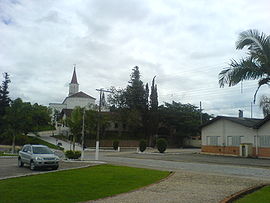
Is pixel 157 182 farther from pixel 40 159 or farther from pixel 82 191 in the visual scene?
pixel 40 159

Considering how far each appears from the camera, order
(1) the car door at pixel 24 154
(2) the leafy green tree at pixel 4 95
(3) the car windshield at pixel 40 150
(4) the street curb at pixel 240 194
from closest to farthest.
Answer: (4) the street curb at pixel 240 194
(3) the car windshield at pixel 40 150
(1) the car door at pixel 24 154
(2) the leafy green tree at pixel 4 95

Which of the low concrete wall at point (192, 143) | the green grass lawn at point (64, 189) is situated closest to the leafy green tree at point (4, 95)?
the low concrete wall at point (192, 143)

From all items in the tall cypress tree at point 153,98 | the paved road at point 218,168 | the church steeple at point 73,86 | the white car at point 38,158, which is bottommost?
the paved road at point 218,168

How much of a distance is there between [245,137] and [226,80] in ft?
97.6

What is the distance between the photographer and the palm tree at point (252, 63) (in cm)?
1267

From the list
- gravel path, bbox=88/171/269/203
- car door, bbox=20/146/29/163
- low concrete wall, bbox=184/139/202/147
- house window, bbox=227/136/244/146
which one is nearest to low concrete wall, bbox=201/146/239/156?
house window, bbox=227/136/244/146

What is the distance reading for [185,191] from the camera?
1211 cm

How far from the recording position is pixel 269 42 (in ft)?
41.5

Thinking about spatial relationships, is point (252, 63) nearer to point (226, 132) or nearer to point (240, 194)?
point (240, 194)

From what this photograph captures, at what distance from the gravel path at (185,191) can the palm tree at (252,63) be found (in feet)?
13.7

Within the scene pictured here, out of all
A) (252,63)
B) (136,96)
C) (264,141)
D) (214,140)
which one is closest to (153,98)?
(136,96)

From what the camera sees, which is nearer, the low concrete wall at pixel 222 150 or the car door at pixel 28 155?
the car door at pixel 28 155

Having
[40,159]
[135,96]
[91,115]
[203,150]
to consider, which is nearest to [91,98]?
[135,96]

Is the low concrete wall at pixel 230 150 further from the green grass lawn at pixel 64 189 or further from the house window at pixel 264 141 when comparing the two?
the green grass lawn at pixel 64 189
